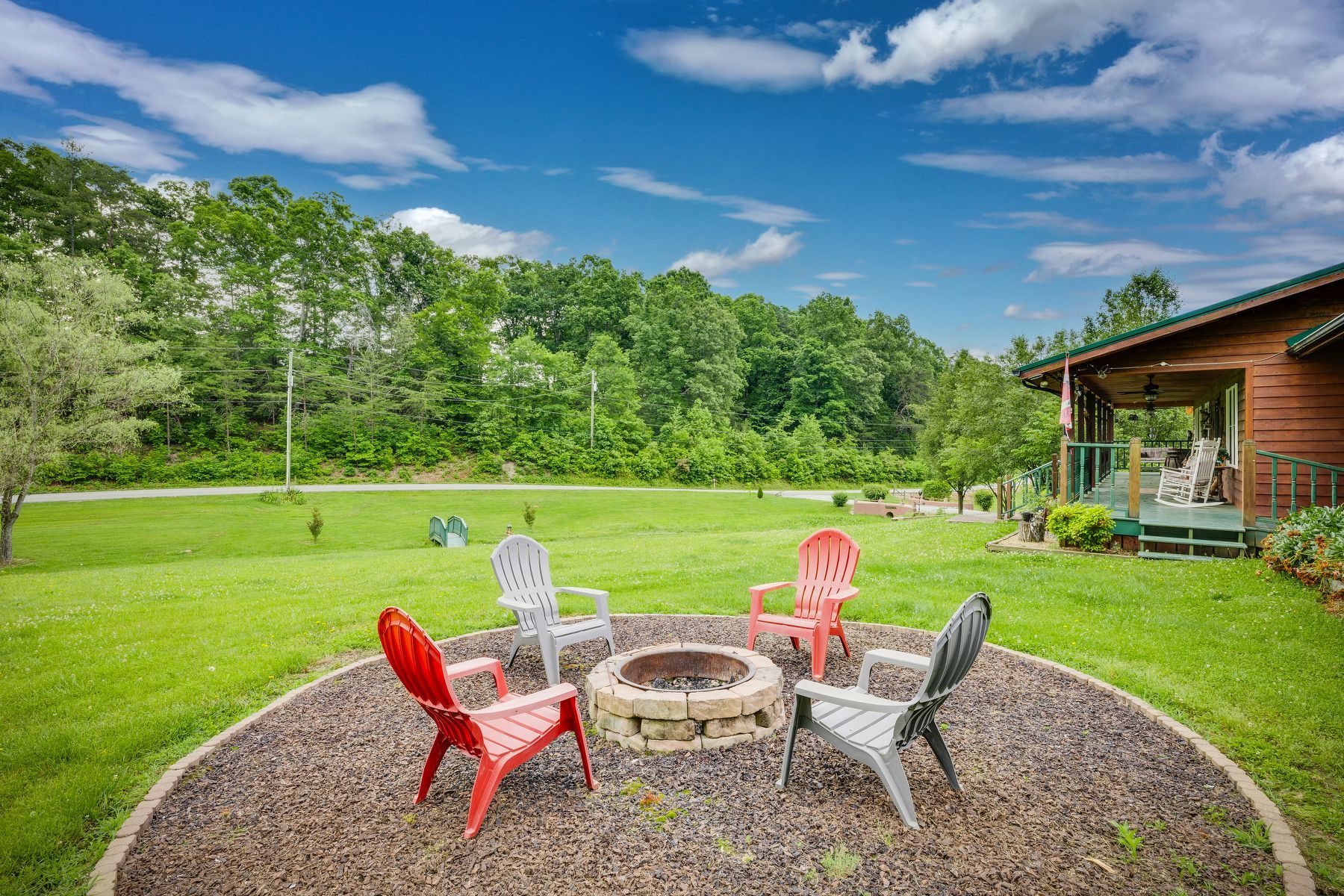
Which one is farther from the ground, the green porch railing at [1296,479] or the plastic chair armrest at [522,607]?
the green porch railing at [1296,479]

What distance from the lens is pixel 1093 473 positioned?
12.8 metres

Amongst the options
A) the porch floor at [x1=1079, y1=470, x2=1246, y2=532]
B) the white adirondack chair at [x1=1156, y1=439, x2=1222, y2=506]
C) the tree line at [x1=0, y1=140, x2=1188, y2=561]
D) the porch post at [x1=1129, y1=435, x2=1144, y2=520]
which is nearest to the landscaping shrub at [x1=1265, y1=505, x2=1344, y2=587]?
the porch floor at [x1=1079, y1=470, x2=1246, y2=532]

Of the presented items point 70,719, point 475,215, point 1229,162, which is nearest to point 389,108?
point 70,719

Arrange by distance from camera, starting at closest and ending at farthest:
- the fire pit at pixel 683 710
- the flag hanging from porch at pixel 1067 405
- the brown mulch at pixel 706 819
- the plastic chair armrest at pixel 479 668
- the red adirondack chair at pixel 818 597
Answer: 1. the brown mulch at pixel 706 819
2. the plastic chair armrest at pixel 479 668
3. the fire pit at pixel 683 710
4. the red adirondack chair at pixel 818 597
5. the flag hanging from porch at pixel 1067 405

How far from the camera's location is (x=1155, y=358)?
10008 mm

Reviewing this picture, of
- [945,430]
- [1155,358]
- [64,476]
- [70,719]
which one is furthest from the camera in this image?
[945,430]

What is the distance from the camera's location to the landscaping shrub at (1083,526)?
8984mm

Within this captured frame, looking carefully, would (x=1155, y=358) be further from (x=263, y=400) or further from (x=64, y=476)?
(x=263, y=400)

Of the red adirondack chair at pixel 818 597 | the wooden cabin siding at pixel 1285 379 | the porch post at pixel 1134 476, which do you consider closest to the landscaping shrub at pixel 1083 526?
the porch post at pixel 1134 476

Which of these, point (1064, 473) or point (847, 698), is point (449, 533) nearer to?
point (1064, 473)

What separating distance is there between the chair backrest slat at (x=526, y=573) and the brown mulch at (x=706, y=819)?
1.25 m

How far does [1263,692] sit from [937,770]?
8.32ft

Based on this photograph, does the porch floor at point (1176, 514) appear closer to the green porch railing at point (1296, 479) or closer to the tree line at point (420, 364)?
the green porch railing at point (1296, 479)

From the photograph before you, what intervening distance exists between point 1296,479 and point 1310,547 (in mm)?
2709
